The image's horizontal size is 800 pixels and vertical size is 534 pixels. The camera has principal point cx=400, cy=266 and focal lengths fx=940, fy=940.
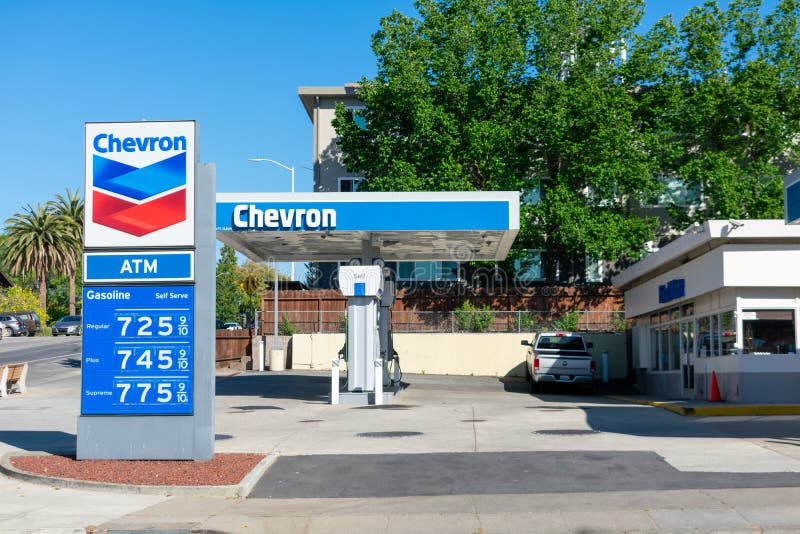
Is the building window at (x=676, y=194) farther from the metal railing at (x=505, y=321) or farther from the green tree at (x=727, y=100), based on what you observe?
the metal railing at (x=505, y=321)

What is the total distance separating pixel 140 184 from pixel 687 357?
1982cm

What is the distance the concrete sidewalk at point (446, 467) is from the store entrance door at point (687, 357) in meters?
5.69

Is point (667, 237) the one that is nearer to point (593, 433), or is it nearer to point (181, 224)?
point (593, 433)

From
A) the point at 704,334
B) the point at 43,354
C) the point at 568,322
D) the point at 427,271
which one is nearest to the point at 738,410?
the point at 704,334

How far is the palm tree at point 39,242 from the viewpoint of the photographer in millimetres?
73000

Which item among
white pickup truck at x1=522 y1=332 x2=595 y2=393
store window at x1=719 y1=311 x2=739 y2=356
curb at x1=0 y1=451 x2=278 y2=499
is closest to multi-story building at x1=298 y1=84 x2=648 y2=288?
white pickup truck at x1=522 y1=332 x2=595 y2=393

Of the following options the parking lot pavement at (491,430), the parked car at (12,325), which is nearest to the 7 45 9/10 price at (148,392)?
the parking lot pavement at (491,430)

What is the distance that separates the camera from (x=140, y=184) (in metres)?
13.8

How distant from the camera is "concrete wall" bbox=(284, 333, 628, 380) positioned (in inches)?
1559

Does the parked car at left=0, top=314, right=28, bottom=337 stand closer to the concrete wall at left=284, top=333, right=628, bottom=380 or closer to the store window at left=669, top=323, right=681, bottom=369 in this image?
the concrete wall at left=284, top=333, right=628, bottom=380

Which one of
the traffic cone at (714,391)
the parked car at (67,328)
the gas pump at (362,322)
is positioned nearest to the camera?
the traffic cone at (714,391)

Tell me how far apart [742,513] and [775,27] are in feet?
123

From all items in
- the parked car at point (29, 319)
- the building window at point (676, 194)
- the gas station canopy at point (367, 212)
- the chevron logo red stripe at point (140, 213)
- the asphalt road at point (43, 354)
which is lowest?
the asphalt road at point (43, 354)

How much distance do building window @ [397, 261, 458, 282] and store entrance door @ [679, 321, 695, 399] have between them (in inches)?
780
